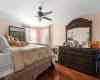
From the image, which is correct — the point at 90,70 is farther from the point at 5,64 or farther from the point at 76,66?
the point at 5,64

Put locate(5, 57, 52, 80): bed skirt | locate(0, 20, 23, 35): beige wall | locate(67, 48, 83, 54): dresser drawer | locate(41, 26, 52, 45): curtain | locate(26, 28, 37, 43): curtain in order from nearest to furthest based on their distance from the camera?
locate(5, 57, 52, 80): bed skirt
locate(67, 48, 83, 54): dresser drawer
locate(0, 20, 23, 35): beige wall
locate(41, 26, 52, 45): curtain
locate(26, 28, 37, 43): curtain

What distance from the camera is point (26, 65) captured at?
2135 mm

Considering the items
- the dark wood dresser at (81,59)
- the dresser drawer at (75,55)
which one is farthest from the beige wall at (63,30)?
the dresser drawer at (75,55)

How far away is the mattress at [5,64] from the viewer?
1.64 m

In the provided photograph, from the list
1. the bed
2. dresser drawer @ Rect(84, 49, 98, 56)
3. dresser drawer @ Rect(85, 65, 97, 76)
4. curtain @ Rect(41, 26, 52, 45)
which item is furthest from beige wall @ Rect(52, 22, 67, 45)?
dresser drawer @ Rect(85, 65, 97, 76)

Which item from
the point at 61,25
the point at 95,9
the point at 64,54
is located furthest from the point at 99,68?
the point at 61,25

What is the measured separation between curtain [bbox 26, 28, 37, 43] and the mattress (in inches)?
141

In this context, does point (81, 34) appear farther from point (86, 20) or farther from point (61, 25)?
point (61, 25)

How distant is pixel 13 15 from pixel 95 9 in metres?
3.51

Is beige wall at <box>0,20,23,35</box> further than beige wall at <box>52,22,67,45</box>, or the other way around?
beige wall at <box>52,22,67,45</box>

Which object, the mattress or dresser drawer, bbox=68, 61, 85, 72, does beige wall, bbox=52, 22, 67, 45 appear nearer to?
dresser drawer, bbox=68, 61, 85, 72

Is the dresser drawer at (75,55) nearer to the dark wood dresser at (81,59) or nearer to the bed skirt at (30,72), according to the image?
the dark wood dresser at (81,59)

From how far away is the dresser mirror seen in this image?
3361 millimetres

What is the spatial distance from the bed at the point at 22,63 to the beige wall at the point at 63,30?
5.87 feet
